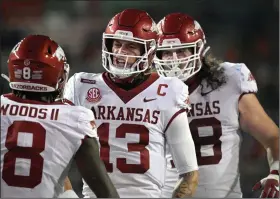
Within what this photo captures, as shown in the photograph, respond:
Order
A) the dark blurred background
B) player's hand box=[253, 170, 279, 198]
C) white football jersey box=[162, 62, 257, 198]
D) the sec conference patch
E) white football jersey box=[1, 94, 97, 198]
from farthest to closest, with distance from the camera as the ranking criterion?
the dark blurred background
white football jersey box=[162, 62, 257, 198]
player's hand box=[253, 170, 279, 198]
the sec conference patch
white football jersey box=[1, 94, 97, 198]

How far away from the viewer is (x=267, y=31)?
11.8 feet

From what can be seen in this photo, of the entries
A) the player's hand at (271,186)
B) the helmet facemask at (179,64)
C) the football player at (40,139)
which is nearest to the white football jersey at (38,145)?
the football player at (40,139)

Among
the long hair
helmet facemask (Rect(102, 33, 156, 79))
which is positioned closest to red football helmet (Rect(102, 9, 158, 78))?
helmet facemask (Rect(102, 33, 156, 79))

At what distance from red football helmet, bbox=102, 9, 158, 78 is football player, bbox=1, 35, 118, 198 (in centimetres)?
34

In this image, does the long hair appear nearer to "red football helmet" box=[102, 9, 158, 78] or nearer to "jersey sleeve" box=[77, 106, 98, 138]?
"red football helmet" box=[102, 9, 158, 78]

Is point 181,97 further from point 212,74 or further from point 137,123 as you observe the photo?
point 212,74

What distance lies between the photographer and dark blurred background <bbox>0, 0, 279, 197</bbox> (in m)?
3.13

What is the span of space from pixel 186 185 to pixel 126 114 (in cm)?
26

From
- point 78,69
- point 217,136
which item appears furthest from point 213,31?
point 217,136

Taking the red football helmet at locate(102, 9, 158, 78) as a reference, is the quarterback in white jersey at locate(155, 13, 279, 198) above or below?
below

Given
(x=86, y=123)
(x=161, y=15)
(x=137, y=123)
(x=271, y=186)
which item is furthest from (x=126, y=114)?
(x=161, y=15)

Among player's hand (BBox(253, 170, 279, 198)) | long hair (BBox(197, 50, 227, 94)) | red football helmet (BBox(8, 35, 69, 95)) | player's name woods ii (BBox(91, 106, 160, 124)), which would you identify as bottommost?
player's hand (BBox(253, 170, 279, 198))

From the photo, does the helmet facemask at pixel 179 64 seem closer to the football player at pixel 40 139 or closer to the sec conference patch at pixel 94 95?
the sec conference patch at pixel 94 95

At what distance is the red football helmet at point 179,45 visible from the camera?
7.43ft
